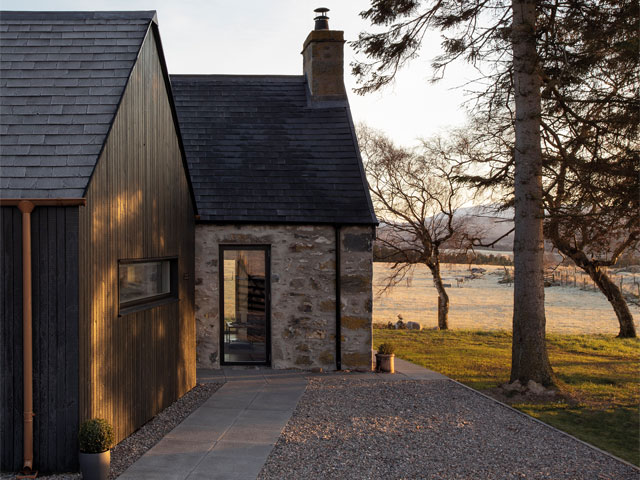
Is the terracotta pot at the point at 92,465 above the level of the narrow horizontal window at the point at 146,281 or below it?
below

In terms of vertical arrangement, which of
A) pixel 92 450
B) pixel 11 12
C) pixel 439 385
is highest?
pixel 11 12

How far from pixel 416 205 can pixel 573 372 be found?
11991mm

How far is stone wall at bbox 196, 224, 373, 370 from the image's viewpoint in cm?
1047

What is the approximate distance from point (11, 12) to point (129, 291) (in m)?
3.76

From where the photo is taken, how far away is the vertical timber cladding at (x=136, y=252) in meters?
5.56

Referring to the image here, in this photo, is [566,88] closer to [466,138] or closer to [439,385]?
[439,385]

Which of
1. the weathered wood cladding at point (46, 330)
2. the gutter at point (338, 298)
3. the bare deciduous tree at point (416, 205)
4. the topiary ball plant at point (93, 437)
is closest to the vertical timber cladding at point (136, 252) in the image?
the weathered wood cladding at point (46, 330)

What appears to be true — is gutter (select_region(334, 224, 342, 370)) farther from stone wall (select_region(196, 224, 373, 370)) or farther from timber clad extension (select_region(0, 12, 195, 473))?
timber clad extension (select_region(0, 12, 195, 473))

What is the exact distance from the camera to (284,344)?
10492 mm

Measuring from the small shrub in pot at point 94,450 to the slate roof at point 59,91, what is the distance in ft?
7.05

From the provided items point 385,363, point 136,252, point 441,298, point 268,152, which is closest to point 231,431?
point 136,252

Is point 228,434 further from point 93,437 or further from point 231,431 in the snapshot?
point 93,437

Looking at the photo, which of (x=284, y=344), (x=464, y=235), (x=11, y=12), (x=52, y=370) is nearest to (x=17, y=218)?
(x=52, y=370)

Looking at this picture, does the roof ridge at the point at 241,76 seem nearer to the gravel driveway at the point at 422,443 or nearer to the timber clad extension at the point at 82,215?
the timber clad extension at the point at 82,215
